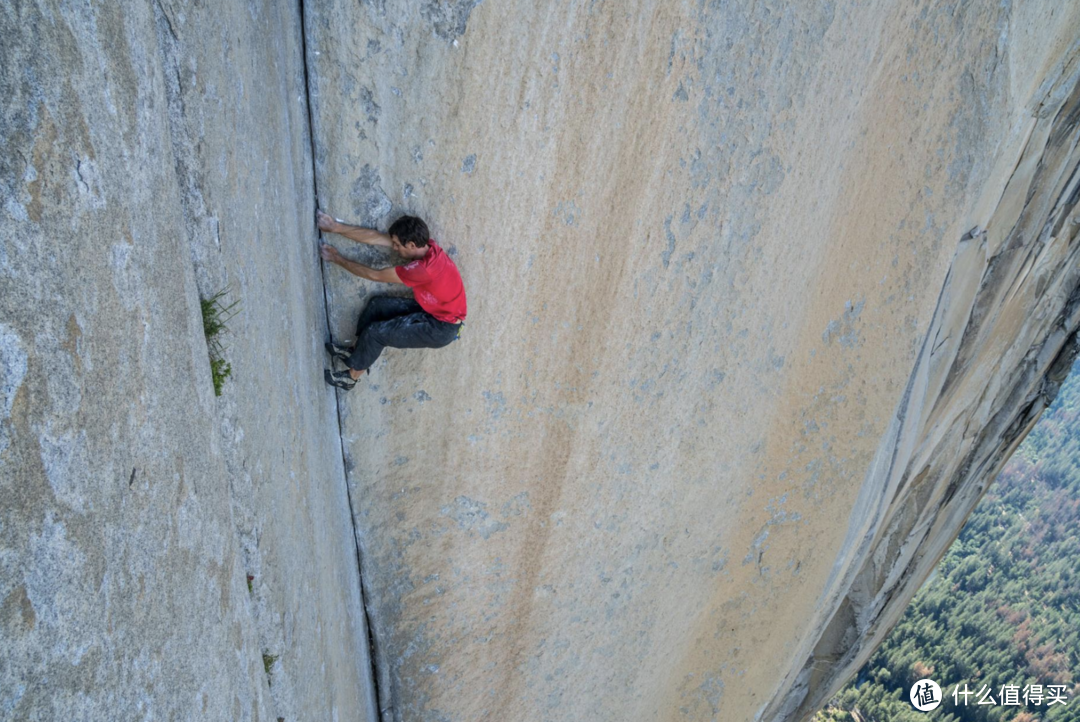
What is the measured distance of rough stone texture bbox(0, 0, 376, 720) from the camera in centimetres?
122

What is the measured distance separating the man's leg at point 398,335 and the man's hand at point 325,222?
0.49 metres

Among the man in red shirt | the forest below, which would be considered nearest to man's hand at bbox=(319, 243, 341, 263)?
the man in red shirt

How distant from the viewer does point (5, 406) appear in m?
1.17

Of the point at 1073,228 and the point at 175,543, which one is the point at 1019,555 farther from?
the point at 175,543

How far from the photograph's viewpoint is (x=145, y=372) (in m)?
1.64

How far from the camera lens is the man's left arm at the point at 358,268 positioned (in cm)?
358

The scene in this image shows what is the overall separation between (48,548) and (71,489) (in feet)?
0.36

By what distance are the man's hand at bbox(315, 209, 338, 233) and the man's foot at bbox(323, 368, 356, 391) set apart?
0.68m

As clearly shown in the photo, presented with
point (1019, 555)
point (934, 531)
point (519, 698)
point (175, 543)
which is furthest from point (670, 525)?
point (1019, 555)

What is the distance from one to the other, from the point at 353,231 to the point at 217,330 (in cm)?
144

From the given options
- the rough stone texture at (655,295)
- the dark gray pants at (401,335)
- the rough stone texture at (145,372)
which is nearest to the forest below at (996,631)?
the rough stone texture at (655,295)

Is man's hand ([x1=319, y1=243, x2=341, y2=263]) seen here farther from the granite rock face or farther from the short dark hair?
the short dark hair

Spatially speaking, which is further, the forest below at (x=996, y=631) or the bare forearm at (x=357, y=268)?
the forest below at (x=996, y=631)

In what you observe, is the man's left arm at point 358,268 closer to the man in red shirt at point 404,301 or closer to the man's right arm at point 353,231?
the man in red shirt at point 404,301
